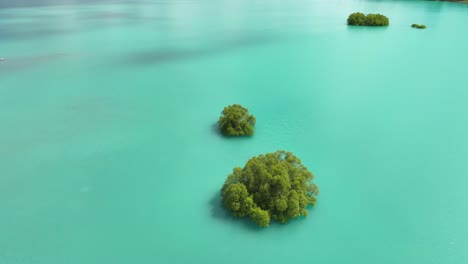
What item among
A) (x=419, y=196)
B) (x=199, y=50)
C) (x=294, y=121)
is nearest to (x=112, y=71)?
(x=199, y=50)

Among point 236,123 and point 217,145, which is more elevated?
point 236,123

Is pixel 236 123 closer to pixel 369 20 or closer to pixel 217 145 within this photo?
pixel 217 145

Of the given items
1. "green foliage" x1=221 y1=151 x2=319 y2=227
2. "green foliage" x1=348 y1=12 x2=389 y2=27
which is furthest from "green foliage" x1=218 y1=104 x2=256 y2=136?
"green foliage" x1=348 y1=12 x2=389 y2=27

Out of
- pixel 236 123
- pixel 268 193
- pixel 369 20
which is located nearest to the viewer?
pixel 268 193

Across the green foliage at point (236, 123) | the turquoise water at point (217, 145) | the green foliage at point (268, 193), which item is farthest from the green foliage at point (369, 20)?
the green foliage at point (268, 193)

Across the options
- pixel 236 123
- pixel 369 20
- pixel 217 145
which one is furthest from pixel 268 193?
pixel 369 20
